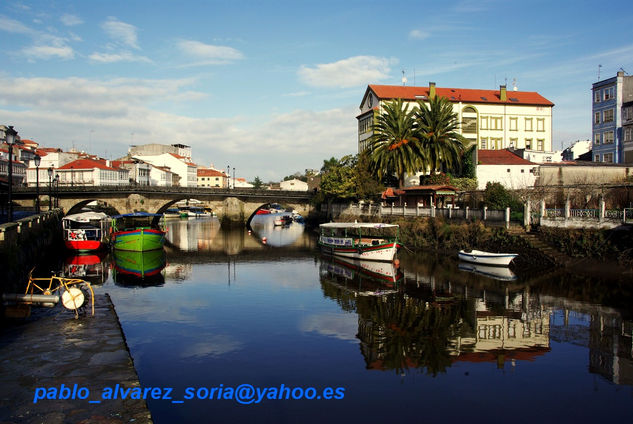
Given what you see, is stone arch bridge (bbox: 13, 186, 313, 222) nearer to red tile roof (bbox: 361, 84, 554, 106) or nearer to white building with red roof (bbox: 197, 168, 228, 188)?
red tile roof (bbox: 361, 84, 554, 106)

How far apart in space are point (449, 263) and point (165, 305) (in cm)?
2455

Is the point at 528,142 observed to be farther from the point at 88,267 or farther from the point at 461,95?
the point at 88,267

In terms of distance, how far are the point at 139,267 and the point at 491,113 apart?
67.2 meters

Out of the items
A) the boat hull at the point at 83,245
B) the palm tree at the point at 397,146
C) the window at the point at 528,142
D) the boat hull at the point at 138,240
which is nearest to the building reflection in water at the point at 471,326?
the boat hull at the point at 138,240

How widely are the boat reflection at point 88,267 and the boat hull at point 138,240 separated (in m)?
2.29

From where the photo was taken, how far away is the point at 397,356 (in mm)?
19312

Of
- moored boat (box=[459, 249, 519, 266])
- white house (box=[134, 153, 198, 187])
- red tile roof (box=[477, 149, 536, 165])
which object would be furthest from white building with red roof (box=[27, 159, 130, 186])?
moored boat (box=[459, 249, 519, 266])

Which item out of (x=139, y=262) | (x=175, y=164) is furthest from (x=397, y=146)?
(x=175, y=164)

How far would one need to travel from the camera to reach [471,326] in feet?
77.2

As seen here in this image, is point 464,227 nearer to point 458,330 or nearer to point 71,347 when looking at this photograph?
point 458,330

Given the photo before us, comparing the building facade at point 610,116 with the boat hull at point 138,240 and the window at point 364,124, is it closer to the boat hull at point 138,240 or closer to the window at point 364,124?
the window at point 364,124

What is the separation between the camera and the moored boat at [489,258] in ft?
128

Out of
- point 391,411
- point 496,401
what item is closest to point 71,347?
point 391,411

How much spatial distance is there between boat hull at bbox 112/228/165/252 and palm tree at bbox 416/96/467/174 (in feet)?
116
